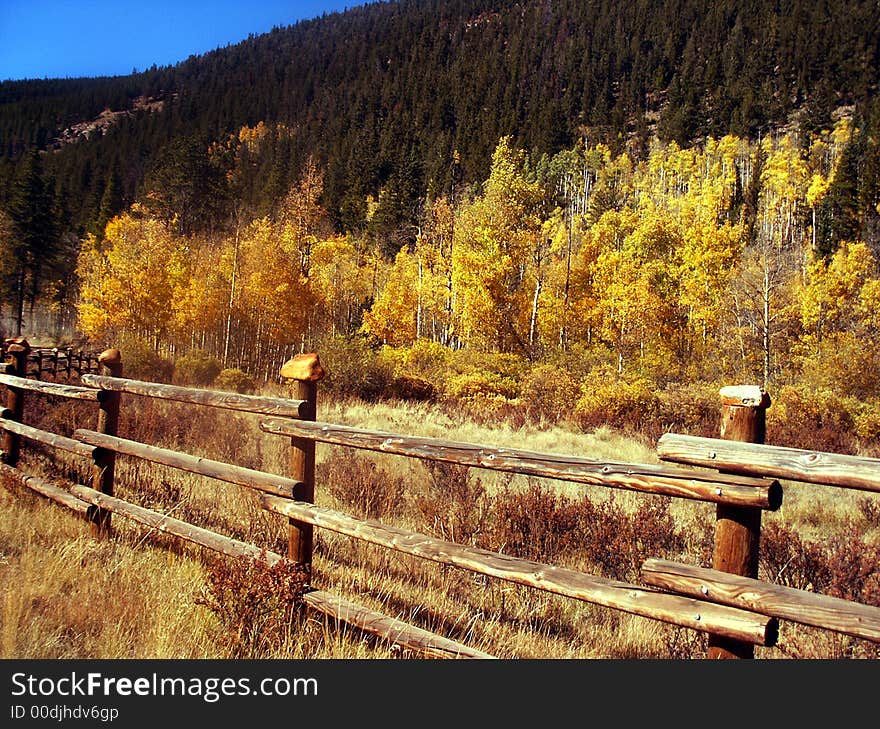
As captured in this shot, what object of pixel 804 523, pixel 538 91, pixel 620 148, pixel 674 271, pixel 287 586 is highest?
pixel 538 91

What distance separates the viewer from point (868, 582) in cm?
595

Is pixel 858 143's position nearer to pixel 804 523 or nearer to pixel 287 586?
pixel 804 523

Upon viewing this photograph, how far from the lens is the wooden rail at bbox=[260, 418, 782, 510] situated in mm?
2607

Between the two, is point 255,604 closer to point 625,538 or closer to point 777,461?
point 777,461

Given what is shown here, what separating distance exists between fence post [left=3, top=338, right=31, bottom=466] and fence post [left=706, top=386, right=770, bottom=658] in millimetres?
7275

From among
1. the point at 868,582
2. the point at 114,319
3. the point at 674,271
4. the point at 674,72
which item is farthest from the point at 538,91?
the point at 868,582

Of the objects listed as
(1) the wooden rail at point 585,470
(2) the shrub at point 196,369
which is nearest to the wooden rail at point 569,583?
(1) the wooden rail at point 585,470

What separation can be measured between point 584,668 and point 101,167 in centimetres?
12127

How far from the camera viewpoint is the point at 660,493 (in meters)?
2.86

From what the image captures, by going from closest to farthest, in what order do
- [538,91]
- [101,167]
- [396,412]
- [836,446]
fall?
[836,446] < [396,412] < [101,167] < [538,91]

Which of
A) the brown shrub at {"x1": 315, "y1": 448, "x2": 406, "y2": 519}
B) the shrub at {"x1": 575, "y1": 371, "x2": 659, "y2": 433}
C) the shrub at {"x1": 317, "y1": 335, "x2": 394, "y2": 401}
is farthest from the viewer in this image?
the shrub at {"x1": 317, "y1": 335, "x2": 394, "y2": 401}

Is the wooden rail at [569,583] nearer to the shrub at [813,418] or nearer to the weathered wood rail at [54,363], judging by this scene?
the weathered wood rail at [54,363]

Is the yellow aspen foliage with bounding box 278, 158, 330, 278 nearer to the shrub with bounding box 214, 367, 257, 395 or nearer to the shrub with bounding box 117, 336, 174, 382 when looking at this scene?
the shrub with bounding box 214, 367, 257, 395

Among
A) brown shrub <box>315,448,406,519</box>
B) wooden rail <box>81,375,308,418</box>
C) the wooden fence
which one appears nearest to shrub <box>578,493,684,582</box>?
brown shrub <box>315,448,406,519</box>
